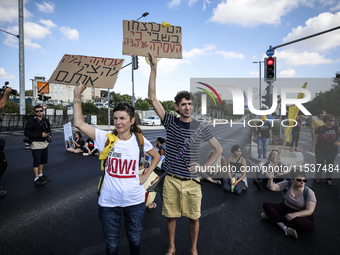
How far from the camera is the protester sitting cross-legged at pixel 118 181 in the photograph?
6.24 ft

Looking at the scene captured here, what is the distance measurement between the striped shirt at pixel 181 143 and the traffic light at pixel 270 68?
Answer: 5.94m

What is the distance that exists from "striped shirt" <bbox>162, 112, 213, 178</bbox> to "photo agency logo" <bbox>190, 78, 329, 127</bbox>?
0.70 meters

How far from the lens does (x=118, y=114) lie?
1.98m

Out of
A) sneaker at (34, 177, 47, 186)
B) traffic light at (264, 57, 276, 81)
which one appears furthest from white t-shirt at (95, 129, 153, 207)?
traffic light at (264, 57, 276, 81)

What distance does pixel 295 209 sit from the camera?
3.27m

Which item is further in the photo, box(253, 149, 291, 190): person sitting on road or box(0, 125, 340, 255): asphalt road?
box(253, 149, 291, 190): person sitting on road

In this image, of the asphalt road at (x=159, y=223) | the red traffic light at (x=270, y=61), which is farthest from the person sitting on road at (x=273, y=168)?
the red traffic light at (x=270, y=61)

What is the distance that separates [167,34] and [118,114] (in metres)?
1.46

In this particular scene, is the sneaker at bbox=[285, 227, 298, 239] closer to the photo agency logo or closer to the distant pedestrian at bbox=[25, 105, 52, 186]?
the photo agency logo

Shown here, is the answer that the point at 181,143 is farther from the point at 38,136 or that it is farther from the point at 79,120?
the point at 38,136

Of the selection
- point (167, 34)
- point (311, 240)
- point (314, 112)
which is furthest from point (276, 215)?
point (167, 34)

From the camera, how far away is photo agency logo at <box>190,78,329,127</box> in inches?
119

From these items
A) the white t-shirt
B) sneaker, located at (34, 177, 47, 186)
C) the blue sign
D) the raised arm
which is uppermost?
the blue sign

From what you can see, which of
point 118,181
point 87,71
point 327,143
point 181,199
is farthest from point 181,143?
point 327,143
